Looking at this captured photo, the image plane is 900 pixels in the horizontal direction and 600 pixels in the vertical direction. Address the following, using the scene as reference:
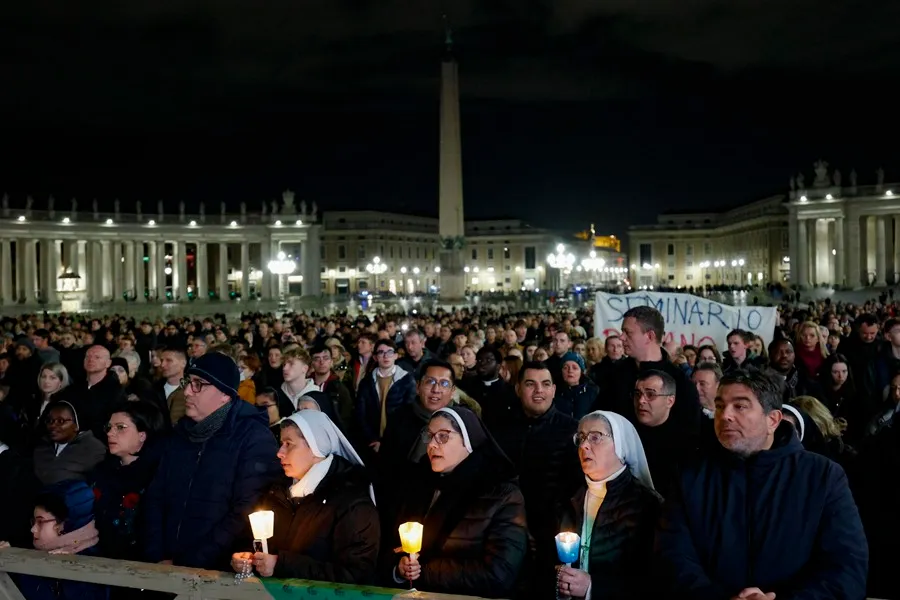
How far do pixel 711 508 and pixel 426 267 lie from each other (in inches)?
5312

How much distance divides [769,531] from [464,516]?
158cm

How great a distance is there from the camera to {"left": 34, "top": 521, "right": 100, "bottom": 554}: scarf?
522 cm

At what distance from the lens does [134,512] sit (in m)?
5.69

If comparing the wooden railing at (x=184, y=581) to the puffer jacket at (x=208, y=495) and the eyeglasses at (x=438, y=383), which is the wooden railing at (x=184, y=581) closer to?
the puffer jacket at (x=208, y=495)

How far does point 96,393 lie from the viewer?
8.95 m

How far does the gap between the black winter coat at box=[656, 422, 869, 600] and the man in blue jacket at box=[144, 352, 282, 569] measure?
8.14 feet

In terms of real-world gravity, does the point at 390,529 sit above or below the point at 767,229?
below

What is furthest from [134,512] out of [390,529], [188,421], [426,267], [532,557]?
[426,267]

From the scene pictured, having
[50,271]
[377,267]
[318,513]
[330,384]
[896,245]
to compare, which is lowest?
[318,513]

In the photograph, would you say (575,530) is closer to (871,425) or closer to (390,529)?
(390,529)

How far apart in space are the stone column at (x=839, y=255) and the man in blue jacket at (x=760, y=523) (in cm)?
8617

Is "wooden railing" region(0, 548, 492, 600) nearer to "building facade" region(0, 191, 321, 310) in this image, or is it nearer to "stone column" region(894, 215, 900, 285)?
"building facade" region(0, 191, 321, 310)

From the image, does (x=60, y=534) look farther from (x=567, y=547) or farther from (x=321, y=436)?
(x=567, y=547)

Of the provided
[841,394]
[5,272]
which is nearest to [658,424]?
[841,394]
